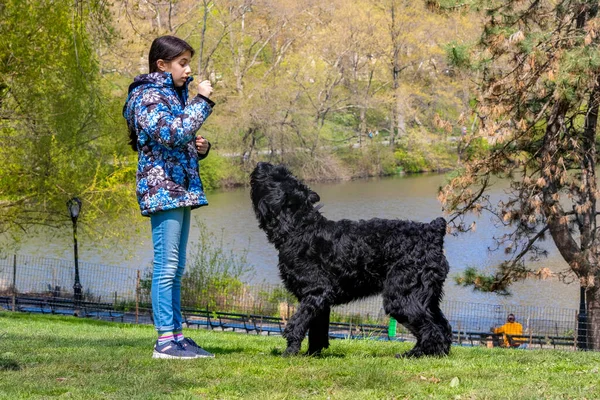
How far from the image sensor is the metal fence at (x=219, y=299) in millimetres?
23703

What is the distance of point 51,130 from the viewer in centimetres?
2567

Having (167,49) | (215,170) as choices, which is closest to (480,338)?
(167,49)

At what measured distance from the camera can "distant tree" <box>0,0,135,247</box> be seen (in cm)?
2175

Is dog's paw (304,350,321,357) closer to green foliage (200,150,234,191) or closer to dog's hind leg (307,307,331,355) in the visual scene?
dog's hind leg (307,307,331,355)

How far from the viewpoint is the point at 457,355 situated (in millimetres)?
6363

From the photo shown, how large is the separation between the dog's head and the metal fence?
14.2 m

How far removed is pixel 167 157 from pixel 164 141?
22cm

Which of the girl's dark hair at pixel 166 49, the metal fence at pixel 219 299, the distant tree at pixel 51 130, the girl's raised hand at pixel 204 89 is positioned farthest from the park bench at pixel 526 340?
the girl's dark hair at pixel 166 49

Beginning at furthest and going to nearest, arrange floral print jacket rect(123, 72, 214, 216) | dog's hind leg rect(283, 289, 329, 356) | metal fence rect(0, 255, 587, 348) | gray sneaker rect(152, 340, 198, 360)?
metal fence rect(0, 255, 587, 348) → dog's hind leg rect(283, 289, 329, 356) → gray sneaker rect(152, 340, 198, 360) → floral print jacket rect(123, 72, 214, 216)

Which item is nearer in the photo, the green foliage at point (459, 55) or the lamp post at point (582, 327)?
the green foliage at point (459, 55)

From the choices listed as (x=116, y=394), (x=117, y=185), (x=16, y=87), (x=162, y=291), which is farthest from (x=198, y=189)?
(x=117, y=185)

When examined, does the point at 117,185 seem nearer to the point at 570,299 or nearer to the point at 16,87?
the point at 16,87

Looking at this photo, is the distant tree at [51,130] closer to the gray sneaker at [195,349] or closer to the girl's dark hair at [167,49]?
the girl's dark hair at [167,49]

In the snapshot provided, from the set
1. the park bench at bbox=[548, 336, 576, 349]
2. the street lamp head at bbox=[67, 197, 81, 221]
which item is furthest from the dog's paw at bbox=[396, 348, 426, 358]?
the street lamp head at bbox=[67, 197, 81, 221]
